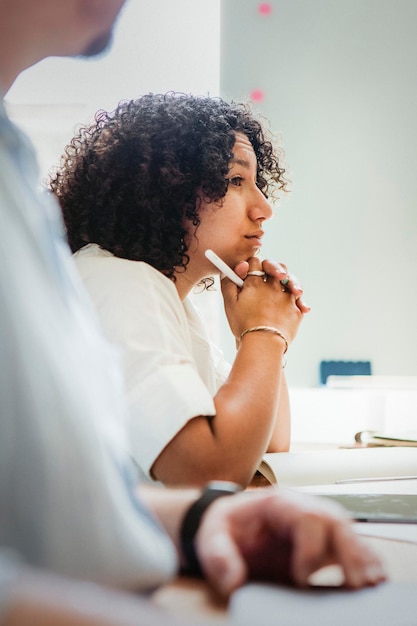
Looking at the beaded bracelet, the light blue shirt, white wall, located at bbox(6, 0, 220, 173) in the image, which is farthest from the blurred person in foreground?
white wall, located at bbox(6, 0, 220, 173)

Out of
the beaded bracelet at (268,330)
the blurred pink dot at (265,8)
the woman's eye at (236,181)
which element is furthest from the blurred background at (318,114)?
the beaded bracelet at (268,330)

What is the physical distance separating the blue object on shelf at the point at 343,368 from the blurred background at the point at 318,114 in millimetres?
21

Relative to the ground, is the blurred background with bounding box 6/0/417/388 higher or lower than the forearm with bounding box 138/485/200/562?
higher

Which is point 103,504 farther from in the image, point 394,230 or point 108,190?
point 394,230

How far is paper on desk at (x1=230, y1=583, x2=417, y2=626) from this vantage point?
26 centimetres

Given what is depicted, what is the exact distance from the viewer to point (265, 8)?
2031 mm

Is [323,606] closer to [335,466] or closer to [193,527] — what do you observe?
[193,527]

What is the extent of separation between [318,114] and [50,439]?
192 cm

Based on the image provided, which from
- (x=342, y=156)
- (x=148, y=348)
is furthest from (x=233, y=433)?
(x=342, y=156)

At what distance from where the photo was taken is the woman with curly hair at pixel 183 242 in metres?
0.75

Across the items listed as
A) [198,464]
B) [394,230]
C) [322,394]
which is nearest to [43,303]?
[198,464]

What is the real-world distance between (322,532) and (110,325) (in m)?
0.47

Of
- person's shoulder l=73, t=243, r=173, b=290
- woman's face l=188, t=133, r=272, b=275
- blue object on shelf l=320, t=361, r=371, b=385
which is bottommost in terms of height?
blue object on shelf l=320, t=361, r=371, b=385

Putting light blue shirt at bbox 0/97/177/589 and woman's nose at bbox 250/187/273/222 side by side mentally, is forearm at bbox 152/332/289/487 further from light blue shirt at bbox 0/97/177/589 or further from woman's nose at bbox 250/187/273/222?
light blue shirt at bbox 0/97/177/589
